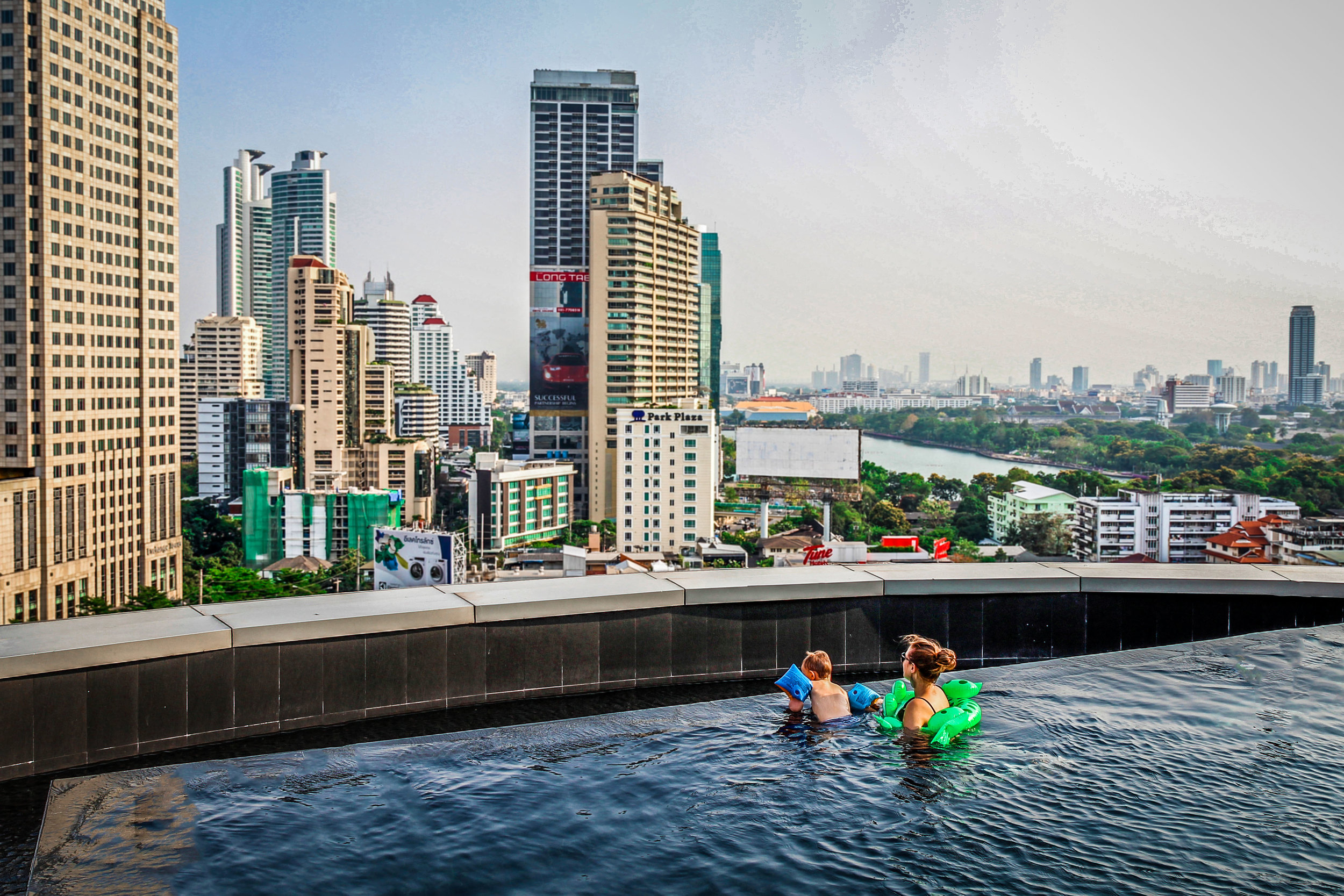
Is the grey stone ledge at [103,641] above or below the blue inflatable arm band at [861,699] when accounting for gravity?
above

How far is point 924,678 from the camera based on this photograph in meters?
2.67

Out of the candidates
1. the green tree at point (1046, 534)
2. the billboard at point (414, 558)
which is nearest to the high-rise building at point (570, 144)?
the green tree at point (1046, 534)

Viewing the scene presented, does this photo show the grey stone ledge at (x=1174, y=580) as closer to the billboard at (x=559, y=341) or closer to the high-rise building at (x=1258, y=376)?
the billboard at (x=559, y=341)

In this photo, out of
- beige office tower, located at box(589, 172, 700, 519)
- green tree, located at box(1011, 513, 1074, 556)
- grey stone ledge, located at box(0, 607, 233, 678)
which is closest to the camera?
grey stone ledge, located at box(0, 607, 233, 678)

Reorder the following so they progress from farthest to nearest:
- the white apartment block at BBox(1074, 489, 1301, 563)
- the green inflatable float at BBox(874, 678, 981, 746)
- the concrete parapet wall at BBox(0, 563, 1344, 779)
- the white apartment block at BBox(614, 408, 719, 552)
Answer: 1. the white apartment block at BBox(614, 408, 719, 552)
2. the white apartment block at BBox(1074, 489, 1301, 563)
3. the green inflatable float at BBox(874, 678, 981, 746)
4. the concrete parapet wall at BBox(0, 563, 1344, 779)

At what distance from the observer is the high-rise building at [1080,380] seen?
94.1 meters

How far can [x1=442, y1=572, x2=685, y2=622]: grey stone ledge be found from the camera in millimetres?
3070

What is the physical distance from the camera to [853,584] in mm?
3459

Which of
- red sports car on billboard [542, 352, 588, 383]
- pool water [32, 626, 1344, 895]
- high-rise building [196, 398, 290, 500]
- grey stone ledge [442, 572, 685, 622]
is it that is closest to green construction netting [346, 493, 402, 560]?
red sports car on billboard [542, 352, 588, 383]

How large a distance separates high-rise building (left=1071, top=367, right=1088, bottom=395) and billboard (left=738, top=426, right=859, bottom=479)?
204 ft

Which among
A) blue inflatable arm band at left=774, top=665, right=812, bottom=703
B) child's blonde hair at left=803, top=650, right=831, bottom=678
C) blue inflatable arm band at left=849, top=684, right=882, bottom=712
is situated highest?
child's blonde hair at left=803, top=650, right=831, bottom=678

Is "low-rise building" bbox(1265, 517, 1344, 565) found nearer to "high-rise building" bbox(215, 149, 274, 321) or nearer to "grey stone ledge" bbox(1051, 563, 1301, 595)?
"grey stone ledge" bbox(1051, 563, 1301, 595)

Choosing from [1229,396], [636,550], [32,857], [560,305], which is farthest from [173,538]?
[1229,396]

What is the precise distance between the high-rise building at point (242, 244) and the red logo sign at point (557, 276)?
5928 centimetres
